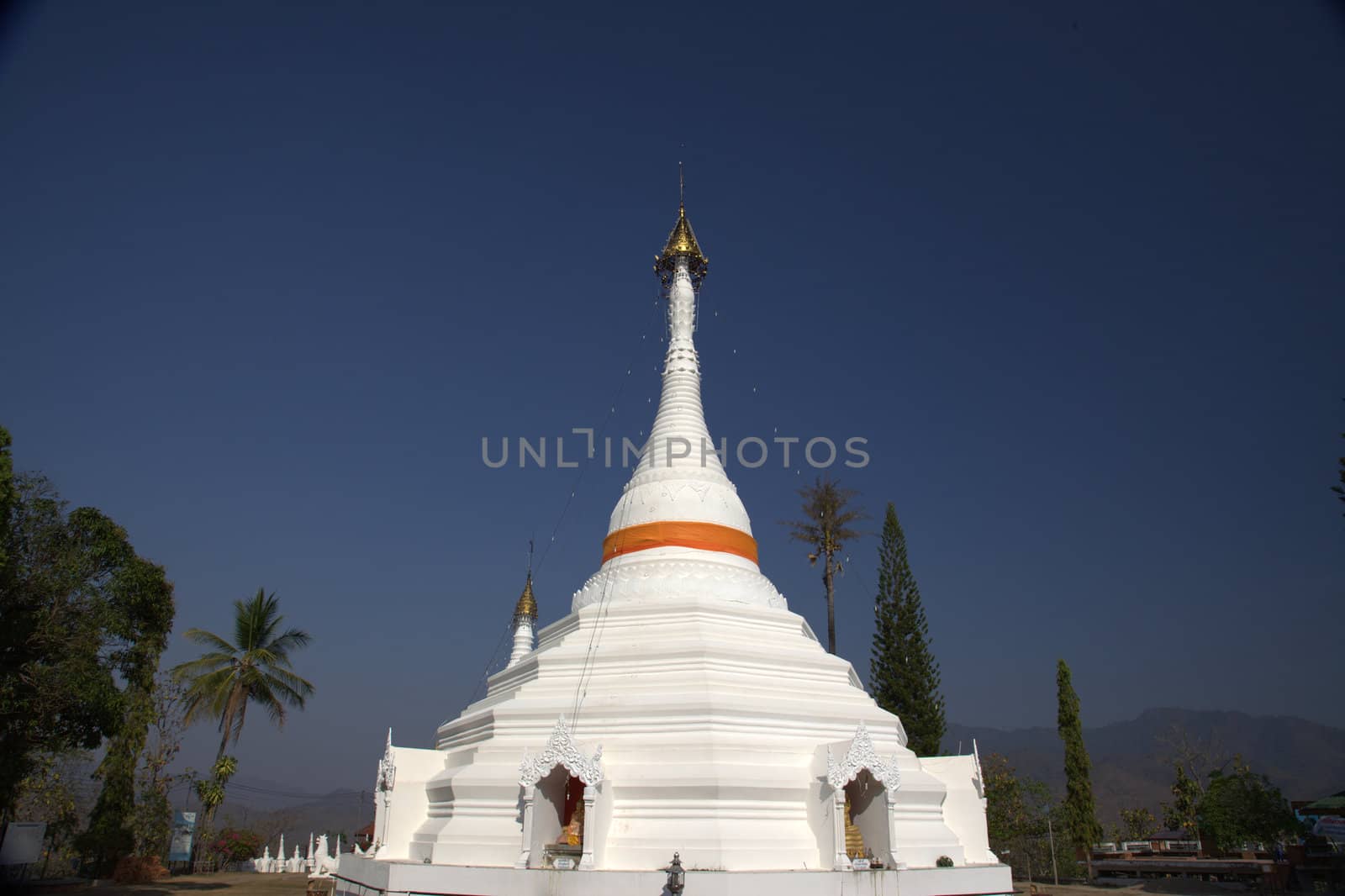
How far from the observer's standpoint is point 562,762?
54.0 ft

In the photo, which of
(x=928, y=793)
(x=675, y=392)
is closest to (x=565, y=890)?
(x=928, y=793)

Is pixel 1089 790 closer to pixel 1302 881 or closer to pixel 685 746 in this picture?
pixel 1302 881

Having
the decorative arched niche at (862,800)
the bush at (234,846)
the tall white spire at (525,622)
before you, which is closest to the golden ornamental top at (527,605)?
the tall white spire at (525,622)

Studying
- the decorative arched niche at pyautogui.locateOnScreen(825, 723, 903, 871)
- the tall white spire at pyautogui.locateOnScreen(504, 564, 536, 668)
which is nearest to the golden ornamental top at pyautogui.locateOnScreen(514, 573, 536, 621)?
the tall white spire at pyautogui.locateOnScreen(504, 564, 536, 668)

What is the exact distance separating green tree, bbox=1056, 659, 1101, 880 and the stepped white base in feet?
67.1

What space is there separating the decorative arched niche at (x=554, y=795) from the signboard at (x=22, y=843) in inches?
708

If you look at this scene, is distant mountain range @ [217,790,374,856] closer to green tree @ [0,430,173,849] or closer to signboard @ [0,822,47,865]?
signboard @ [0,822,47,865]

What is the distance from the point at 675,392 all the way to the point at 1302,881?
79.0ft

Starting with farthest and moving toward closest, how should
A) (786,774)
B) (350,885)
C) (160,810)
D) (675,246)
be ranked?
1. (160,810)
2. (675,246)
3. (350,885)
4. (786,774)

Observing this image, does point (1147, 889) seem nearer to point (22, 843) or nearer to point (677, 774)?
point (677, 774)

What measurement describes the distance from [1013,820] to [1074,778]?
3019 mm

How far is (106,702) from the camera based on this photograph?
61.2 feet

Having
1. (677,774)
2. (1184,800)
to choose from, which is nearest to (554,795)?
(677,774)

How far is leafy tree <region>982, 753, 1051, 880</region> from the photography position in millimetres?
33750
